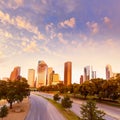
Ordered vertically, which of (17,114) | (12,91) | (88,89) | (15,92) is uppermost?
(88,89)

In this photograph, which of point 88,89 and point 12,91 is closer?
point 12,91

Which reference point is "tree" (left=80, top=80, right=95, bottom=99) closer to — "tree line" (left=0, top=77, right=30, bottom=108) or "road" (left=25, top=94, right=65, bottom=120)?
"tree line" (left=0, top=77, right=30, bottom=108)

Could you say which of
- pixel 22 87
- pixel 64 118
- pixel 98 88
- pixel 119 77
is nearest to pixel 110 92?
pixel 119 77

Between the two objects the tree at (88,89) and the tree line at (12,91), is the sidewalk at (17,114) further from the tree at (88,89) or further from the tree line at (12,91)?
the tree at (88,89)

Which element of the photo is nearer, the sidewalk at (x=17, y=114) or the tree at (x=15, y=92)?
the sidewalk at (x=17, y=114)

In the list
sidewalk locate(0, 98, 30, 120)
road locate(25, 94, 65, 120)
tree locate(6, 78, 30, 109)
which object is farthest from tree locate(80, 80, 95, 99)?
sidewalk locate(0, 98, 30, 120)

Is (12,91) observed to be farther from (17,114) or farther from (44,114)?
(44,114)

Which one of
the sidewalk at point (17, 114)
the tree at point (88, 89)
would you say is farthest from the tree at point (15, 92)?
the tree at point (88, 89)

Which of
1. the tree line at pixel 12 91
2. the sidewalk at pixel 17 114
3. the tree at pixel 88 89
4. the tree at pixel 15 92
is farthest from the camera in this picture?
the tree at pixel 88 89

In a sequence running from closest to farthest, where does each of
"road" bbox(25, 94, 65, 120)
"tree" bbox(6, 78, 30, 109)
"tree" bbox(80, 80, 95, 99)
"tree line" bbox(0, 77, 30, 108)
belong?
"road" bbox(25, 94, 65, 120) → "tree" bbox(6, 78, 30, 109) → "tree line" bbox(0, 77, 30, 108) → "tree" bbox(80, 80, 95, 99)

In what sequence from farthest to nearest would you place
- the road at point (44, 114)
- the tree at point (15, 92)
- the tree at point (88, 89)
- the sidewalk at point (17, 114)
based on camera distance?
the tree at point (88, 89) → the tree at point (15, 92) → the road at point (44, 114) → the sidewalk at point (17, 114)

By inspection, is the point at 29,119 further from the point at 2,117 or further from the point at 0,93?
the point at 0,93

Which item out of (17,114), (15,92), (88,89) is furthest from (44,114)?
(88,89)

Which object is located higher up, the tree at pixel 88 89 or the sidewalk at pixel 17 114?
the tree at pixel 88 89
